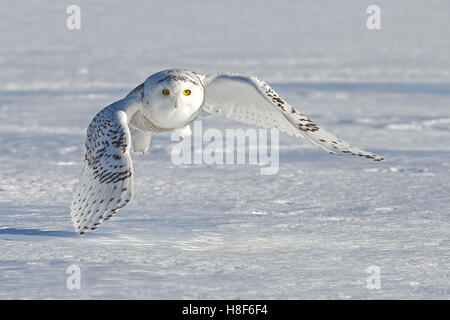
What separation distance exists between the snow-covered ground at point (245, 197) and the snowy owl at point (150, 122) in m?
0.30

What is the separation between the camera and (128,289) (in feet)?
12.4

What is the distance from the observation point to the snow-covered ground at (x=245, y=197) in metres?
4.03

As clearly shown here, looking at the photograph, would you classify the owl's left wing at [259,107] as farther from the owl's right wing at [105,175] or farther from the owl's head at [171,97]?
the owl's right wing at [105,175]

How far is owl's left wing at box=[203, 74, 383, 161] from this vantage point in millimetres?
5012

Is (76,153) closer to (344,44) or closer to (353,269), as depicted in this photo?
(353,269)

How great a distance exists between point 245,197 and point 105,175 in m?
1.91

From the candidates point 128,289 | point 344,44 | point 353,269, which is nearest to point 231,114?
point 353,269

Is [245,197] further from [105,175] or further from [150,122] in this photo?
[105,175]

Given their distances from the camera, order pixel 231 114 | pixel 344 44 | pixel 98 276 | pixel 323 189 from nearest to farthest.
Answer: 1. pixel 98 276
2. pixel 231 114
3. pixel 323 189
4. pixel 344 44

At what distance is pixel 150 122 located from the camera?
198 inches

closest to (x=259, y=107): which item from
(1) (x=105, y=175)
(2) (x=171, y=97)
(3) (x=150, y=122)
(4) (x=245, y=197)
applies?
(4) (x=245, y=197)

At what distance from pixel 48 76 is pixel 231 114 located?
843 centimetres

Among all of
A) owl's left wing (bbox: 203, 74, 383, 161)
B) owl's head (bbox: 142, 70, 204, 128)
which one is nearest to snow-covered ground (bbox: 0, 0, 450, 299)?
owl's left wing (bbox: 203, 74, 383, 161)
